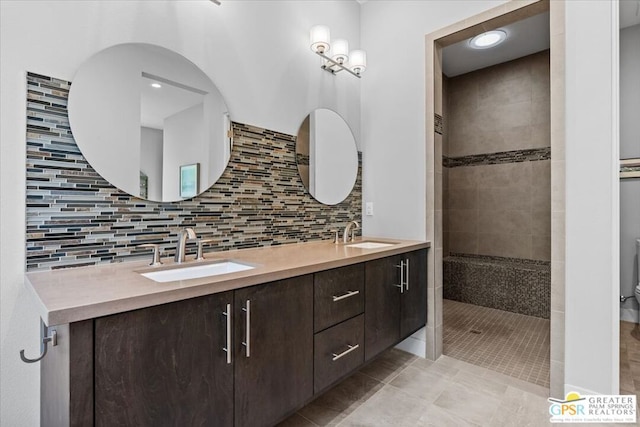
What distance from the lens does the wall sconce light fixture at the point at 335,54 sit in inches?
85.0

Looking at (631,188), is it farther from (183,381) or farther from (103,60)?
(103,60)

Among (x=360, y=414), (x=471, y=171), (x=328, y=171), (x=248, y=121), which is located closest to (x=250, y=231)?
(x=248, y=121)

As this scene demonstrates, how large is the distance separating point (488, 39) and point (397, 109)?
162 centimetres

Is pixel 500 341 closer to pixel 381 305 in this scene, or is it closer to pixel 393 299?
pixel 393 299

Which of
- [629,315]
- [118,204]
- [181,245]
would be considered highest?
[118,204]

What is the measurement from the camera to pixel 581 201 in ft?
5.74

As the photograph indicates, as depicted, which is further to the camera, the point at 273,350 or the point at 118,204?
the point at 118,204

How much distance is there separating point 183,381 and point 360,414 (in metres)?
1.07

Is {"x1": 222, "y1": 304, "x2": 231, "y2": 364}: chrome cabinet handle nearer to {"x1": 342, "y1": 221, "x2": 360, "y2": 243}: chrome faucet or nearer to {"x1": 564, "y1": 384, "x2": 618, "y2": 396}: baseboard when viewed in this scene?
{"x1": 342, "y1": 221, "x2": 360, "y2": 243}: chrome faucet

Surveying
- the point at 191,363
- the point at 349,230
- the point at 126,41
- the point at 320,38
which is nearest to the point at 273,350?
the point at 191,363

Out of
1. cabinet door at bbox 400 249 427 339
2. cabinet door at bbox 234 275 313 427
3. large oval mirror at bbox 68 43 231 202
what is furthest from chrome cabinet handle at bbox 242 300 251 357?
cabinet door at bbox 400 249 427 339

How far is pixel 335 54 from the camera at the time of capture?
2.34 metres

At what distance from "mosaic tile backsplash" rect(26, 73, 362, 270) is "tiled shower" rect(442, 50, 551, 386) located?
7.53ft

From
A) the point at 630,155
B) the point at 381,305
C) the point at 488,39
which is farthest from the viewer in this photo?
the point at 488,39
